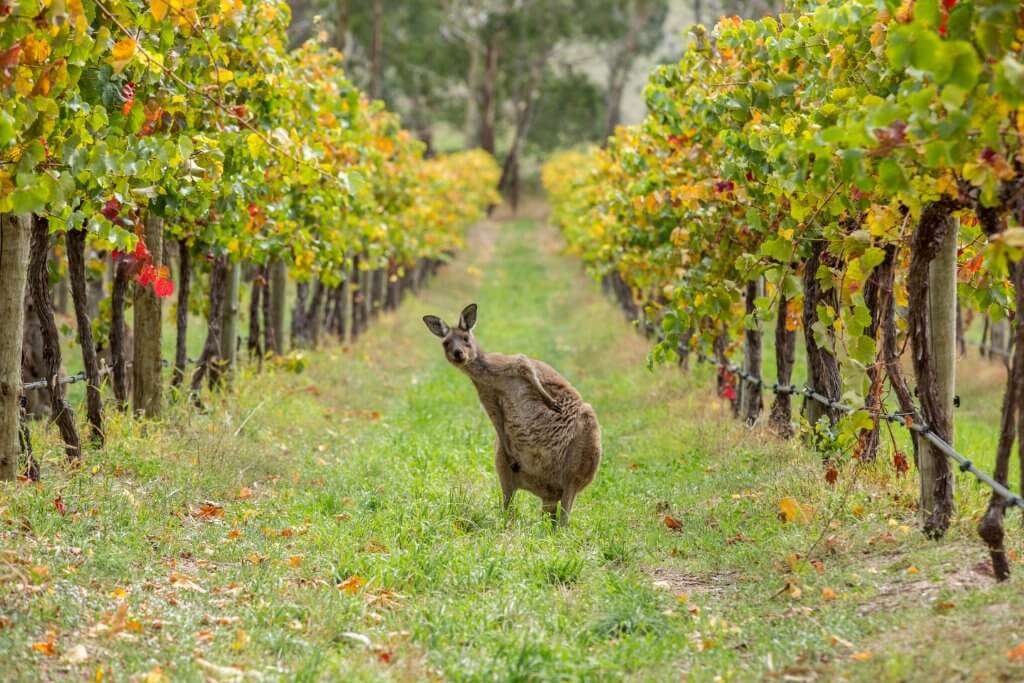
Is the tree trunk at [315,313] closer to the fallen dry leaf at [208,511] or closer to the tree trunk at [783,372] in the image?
the tree trunk at [783,372]

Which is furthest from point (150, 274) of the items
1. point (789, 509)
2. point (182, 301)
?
point (789, 509)

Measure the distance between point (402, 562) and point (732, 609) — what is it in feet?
6.87

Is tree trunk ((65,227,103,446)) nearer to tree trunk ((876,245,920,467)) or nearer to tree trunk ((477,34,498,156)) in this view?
tree trunk ((876,245,920,467))

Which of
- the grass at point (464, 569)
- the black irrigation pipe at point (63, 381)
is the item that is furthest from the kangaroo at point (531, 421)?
the black irrigation pipe at point (63, 381)

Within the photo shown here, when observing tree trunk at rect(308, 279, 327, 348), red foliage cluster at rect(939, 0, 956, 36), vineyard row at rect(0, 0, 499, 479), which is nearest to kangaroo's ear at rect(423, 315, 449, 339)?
vineyard row at rect(0, 0, 499, 479)

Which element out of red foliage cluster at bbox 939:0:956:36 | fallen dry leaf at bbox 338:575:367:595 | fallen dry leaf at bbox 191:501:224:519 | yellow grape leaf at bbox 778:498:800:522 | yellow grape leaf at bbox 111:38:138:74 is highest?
red foliage cluster at bbox 939:0:956:36

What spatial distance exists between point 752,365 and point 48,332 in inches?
287

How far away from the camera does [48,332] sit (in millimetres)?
9344

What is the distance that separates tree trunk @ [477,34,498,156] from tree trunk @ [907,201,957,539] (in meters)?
53.5

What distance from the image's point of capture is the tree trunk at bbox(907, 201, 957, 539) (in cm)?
720

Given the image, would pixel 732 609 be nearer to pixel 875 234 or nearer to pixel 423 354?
pixel 875 234

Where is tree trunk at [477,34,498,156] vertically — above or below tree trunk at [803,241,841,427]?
above

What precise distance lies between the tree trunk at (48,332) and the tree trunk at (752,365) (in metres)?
6.87

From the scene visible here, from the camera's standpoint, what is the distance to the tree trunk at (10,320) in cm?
812
